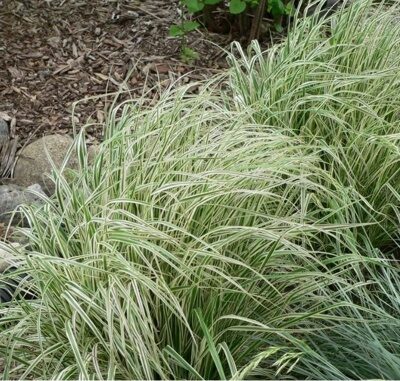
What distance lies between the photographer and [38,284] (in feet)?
7.22

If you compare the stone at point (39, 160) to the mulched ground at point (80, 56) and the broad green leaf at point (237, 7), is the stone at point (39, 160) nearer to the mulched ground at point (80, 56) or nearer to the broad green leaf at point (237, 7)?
the mulched ground at point (80, 56)

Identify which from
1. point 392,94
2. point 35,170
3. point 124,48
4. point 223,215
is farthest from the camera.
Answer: point 124,48

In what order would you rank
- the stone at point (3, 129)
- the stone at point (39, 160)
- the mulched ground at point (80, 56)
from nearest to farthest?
1. the stone at point (39, 160)
2. the stone at point (3, 129)
3. the mulched ground at point (80, 56)

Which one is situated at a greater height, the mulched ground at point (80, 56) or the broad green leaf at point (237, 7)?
the broad green leaf at point (237, 7)

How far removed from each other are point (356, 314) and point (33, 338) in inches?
36.1

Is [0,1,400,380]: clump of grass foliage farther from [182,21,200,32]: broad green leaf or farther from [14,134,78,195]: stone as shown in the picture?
[182,21,200,32]: broad green leaf

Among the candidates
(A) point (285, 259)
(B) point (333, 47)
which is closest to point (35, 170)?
(B) point (333, 47)

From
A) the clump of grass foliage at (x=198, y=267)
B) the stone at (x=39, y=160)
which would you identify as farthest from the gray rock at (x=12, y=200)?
the clump of grass foliage at (x=198, y=267)

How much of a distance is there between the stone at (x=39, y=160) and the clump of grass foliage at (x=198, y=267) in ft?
3.24

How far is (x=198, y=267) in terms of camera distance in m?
2.08

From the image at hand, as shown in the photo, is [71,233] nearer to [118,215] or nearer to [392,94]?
[118,215]

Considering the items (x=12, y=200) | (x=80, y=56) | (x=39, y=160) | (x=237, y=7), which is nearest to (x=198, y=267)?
(x=12, y=200)

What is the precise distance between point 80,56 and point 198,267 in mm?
2514

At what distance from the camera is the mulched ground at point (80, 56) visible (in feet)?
13.2
